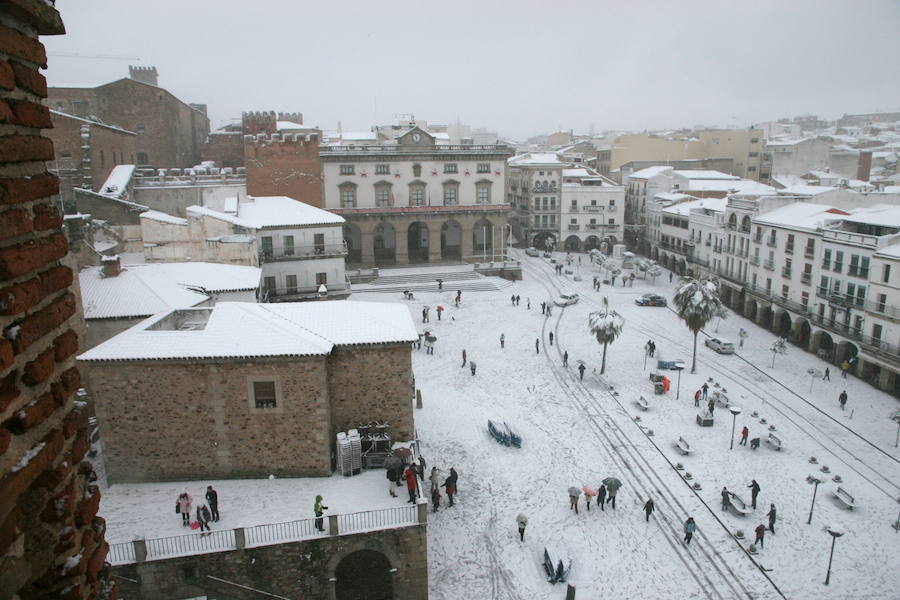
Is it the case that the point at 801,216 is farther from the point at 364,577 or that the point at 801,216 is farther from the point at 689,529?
the point at 364,577

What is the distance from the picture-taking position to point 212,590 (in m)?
14.9

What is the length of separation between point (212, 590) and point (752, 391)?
26702mm

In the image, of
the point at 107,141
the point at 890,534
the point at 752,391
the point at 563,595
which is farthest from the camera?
the point at 107,141

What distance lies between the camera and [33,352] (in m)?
3.28

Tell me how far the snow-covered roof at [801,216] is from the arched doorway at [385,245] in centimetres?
3146

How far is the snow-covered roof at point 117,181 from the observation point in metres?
34.5

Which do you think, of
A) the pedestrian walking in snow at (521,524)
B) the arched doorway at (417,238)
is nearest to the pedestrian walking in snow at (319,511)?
the pedestrian walking in snow at (521,524)

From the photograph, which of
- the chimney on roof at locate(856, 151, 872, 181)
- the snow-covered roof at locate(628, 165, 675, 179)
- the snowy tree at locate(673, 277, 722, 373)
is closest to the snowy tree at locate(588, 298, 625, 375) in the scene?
the snowy tree at locate(673, 277, 722, 373)

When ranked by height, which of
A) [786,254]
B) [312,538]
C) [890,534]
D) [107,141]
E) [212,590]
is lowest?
[890,534]

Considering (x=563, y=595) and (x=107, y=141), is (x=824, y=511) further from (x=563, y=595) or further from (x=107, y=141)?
(x=107, y=141)

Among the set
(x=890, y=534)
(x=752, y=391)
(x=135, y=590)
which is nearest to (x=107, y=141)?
Answer: (x=135, y=590)

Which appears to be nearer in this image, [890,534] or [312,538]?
[312,538]

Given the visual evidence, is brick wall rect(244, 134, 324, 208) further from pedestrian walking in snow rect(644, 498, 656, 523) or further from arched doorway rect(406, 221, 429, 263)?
pedestrian walking in snow rect(644, 498, 656, 523)

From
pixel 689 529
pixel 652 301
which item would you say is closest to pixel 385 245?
pixel 652 301
